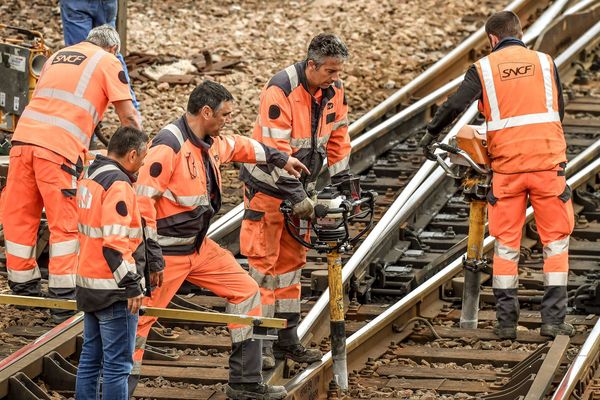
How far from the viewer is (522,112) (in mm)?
10336

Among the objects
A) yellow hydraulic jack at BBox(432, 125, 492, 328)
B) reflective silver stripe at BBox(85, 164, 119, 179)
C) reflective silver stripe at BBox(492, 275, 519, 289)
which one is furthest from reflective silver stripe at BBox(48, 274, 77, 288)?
reflective silver stripe at BBox(492, 275, 519, 289)

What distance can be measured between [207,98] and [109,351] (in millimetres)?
1515

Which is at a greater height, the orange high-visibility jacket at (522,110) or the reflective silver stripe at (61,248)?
the orange high-visibility jacket at (522,110)

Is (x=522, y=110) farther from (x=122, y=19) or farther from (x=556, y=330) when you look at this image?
(x=122, y=19)

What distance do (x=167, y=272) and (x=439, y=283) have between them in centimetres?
286

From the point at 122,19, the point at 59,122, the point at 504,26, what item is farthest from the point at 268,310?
the point at 122,19

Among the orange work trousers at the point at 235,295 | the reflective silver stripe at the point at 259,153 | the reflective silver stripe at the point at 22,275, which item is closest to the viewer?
the orange work trousers at the point at 235,295

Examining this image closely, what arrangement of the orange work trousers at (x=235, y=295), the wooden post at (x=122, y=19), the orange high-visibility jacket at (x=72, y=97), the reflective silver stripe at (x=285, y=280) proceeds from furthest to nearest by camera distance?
the wooden post at (x=122, y=19)
the orange high-visibility jacket at (x=72, y=97)
the reflective silver stripe at (x=285, y=280)
the orange work trousers at (x=235, y=295)

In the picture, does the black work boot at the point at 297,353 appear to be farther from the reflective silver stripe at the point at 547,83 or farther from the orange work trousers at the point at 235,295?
the reflective silver stripe at the point at 547,83

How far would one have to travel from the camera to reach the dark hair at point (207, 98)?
345 inches

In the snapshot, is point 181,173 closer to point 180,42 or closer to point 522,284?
point 522,284

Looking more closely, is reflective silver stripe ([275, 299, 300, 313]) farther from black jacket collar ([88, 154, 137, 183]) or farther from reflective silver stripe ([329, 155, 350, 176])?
black jacket collar ([88, 154, 137, 183])

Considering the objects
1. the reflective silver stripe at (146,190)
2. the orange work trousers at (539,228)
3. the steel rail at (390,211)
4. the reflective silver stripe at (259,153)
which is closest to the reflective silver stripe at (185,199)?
the reflective silver stripe at (146,190)

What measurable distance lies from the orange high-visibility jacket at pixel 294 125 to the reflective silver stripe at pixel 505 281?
139 centimetres
